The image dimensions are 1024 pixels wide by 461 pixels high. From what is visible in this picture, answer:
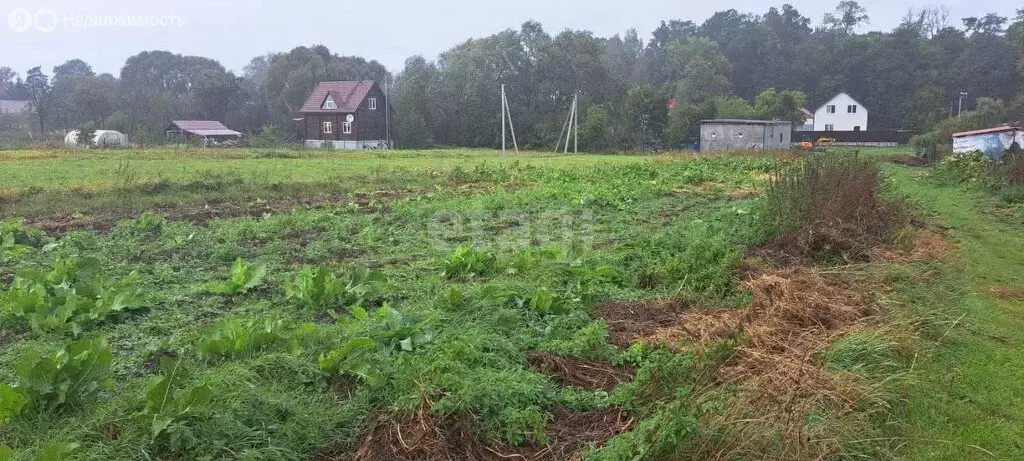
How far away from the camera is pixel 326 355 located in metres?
4.44

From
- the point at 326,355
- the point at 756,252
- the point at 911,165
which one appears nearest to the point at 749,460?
the point at 326,355

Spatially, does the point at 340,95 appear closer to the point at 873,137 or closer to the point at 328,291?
the point at 873,137

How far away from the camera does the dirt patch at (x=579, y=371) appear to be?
4531mm

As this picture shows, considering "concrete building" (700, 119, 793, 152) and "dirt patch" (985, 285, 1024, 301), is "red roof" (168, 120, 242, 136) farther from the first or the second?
"dirt patch" (985, 285, 1024, 301)

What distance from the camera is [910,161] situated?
105 ft

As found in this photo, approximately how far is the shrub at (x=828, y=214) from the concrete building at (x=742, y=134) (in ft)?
115

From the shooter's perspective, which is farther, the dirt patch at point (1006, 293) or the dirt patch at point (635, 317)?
the dirt patch at point (1006, 293)

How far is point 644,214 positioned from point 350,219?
17.2 ft

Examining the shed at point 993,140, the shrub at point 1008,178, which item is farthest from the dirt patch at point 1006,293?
the shed at point 993,140

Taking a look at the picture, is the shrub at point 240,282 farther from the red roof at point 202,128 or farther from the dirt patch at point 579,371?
the red roof at point 202,128

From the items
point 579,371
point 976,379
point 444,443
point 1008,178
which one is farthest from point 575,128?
point 444,443

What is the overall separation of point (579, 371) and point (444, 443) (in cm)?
130

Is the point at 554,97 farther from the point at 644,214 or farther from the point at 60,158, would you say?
the point at 644,214

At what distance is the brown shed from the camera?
5606 centimetres
